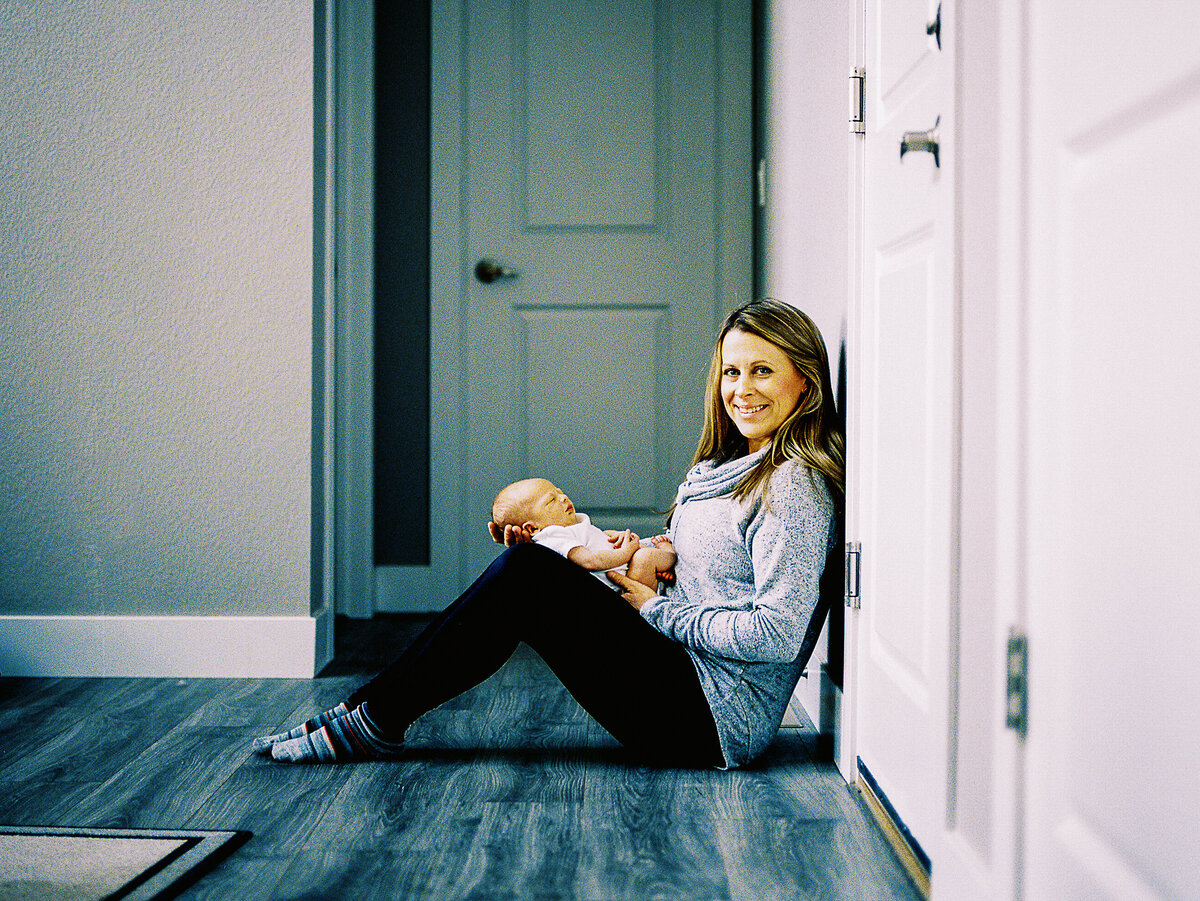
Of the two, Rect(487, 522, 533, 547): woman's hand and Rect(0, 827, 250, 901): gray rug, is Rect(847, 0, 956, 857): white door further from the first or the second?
Rect(0, 827, 250, 901): gray rug

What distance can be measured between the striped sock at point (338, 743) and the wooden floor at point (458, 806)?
29 millimetres

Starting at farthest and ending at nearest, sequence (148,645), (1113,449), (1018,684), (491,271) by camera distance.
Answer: (491,271) < (148,645) < (1018,684) < (1113,449)

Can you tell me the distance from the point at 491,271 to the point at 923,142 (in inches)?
69.3

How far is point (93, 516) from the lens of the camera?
7.38ft

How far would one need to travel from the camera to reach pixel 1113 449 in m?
0.79

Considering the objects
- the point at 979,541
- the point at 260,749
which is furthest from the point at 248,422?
Result: the point at 979,541

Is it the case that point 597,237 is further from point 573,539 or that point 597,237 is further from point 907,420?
point 907,420

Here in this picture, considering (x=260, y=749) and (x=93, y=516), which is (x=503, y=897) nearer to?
(x=260, y=749)

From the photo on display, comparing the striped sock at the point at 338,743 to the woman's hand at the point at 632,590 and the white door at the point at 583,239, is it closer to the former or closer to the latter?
the woman's hand at the point at 632,590

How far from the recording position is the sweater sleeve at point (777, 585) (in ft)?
4.82

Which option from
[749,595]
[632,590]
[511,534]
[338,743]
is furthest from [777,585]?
[338,743]

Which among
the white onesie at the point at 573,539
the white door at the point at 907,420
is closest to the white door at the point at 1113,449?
the white door at the point at 907,420

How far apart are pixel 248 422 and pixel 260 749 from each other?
872 mm

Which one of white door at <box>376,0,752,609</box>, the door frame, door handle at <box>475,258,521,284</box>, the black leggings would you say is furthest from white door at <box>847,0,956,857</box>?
the door frame
